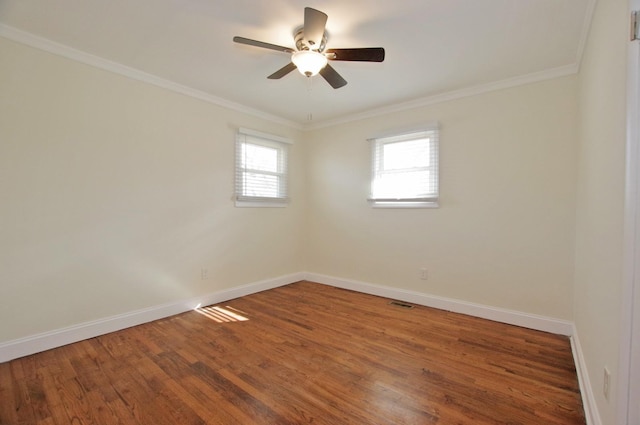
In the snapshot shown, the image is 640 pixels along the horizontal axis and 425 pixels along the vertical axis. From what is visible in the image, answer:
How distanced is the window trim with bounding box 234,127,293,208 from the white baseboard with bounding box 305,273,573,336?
4.81 ft

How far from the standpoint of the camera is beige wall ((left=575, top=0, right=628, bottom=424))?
3.92 feet

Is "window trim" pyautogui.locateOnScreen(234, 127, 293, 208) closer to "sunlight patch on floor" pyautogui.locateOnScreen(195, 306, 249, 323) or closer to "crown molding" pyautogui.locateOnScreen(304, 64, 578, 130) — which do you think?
"crown molding" pyautogui.locateOnScreen(304, 64, 578, 130)

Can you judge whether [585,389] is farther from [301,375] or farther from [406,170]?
[406,170]

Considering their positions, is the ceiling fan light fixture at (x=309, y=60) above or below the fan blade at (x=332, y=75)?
below

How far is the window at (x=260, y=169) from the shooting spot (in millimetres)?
3742

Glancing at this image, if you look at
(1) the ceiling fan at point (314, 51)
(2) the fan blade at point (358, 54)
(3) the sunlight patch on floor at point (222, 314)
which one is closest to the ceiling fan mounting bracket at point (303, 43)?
(1) the ceiling fan at point (314, 51)

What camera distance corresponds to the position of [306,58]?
2047 millimetres

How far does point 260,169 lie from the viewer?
4.00 meters

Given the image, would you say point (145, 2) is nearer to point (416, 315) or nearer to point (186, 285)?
point (186, 285)

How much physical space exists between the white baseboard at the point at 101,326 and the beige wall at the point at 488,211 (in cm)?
193

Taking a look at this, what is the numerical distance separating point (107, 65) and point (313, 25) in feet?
6.76

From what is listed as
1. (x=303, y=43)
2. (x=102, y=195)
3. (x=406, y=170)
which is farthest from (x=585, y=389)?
(x=102, y=195)

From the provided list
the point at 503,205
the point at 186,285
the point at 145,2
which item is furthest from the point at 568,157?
the point at 186,285

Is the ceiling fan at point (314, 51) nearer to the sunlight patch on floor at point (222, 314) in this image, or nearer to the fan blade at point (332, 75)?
the fan blade at point (332, 75)
